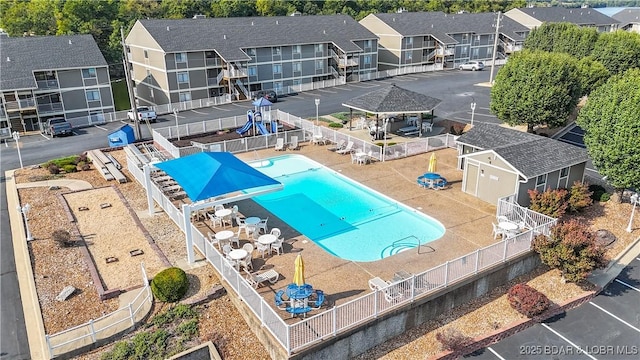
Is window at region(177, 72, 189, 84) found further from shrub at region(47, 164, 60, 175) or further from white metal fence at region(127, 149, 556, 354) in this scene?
white metal fence at region(127, 149, 556, 354)

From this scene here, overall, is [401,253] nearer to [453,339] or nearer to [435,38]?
[453,339]

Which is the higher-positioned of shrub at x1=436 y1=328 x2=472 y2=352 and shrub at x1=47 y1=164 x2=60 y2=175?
shrub at x1=47 y1=164 x2=60 y2=175

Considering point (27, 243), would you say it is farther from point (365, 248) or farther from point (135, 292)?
point (365, 248)

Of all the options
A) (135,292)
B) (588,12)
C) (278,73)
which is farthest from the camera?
(588,12)

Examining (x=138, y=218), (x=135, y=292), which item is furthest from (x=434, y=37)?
(x=135, y=292)

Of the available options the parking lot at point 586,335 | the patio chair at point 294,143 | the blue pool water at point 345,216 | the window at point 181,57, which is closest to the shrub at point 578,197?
the parking lot at point 586,335

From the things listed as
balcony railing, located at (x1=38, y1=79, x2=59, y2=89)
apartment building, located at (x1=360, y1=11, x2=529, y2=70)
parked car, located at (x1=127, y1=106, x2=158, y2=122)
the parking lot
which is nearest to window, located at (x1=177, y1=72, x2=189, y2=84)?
parked car, located at (x1=127, y1=106, x2=158, y2=122)

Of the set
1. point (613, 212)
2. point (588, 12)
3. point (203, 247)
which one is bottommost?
point (613, 212)

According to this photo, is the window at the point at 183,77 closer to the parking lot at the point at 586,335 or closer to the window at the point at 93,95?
the window at the point at 93,95
